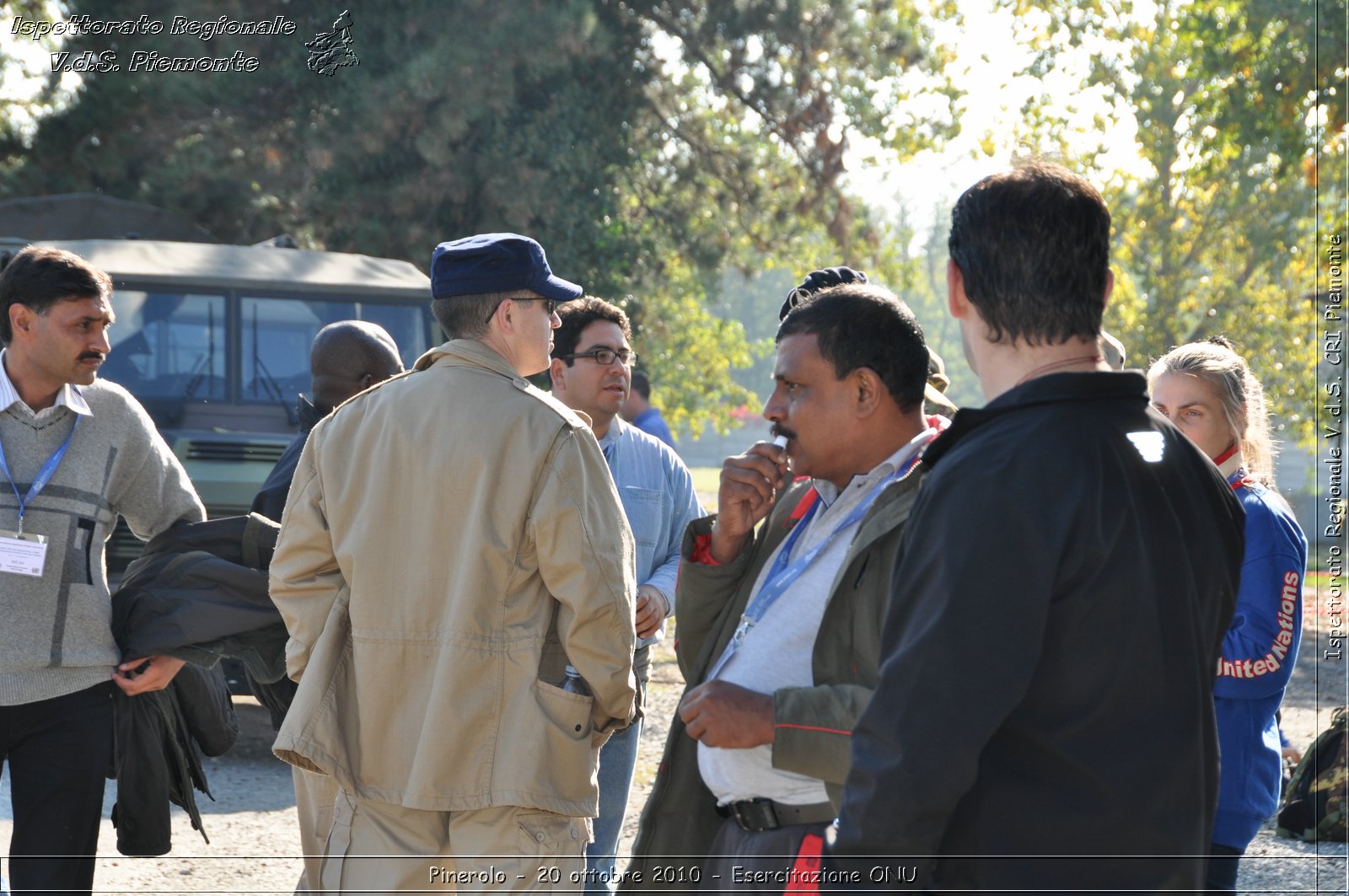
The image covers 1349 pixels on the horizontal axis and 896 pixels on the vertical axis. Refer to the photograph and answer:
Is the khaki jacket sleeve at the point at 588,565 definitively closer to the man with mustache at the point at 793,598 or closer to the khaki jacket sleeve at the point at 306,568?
the man with mustache at the point at 793,598

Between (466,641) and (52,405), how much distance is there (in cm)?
171

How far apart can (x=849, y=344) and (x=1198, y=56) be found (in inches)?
517

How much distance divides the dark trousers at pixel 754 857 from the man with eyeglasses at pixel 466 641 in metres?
0.64

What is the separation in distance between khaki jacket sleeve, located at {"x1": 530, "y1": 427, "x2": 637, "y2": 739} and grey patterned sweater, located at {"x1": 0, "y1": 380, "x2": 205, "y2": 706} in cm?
154

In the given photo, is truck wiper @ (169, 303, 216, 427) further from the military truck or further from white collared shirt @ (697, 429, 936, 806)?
white collared shirt @ (697, 429, 936, 806)

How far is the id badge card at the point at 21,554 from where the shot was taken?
3.76m

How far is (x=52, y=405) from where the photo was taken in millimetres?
3961

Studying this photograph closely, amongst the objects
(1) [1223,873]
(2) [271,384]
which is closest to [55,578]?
(1) [1223,873]

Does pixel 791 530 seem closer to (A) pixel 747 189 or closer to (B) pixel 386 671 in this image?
(B) pixel 386 671

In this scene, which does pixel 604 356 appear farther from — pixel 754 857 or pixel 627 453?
pixel 754 857

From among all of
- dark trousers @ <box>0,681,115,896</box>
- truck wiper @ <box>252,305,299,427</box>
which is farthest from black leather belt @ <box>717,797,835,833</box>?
truck wiper @ <box>252,305,299,427</box>

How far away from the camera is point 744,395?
91.0 feet

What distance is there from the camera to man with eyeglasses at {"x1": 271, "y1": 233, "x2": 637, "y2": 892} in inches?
120

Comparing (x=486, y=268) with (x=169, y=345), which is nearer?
(x=486, y=268)
